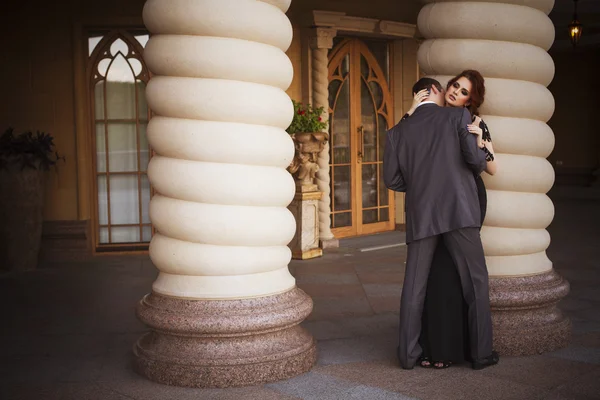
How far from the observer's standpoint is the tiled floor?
4066 millimetres

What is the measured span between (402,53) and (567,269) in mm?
3683

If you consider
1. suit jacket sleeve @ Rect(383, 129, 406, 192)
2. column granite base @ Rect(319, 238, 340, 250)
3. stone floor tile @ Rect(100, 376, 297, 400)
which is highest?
suit jacket sleeve @ Rect(383, 129, 406, 192)

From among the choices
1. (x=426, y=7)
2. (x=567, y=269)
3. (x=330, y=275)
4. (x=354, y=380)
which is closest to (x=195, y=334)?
(x=354, y=380)

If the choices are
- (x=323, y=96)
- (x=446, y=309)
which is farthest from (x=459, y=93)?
(x=323, y=96)

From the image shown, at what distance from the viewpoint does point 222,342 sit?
13.6 feet

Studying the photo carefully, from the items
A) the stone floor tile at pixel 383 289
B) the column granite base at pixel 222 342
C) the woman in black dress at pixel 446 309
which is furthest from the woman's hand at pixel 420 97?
the stone floor tile at pixel 383 289

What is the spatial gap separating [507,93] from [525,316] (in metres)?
1.25

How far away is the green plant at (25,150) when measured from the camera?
26.0 ft

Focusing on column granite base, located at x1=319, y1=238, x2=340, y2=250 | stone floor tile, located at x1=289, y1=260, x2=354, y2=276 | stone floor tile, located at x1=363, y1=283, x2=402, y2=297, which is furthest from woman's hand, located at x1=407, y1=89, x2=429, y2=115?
column granite base, located at x1=319, y1=238, x2=340, y2=250

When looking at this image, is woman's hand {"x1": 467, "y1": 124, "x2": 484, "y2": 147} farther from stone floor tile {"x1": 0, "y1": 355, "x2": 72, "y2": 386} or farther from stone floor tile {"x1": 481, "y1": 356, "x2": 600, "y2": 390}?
stone floor tile {"x1": 0, "y1": 355, "x2": 72, "y2": 386}

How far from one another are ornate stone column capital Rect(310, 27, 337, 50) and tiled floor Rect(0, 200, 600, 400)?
230 cm

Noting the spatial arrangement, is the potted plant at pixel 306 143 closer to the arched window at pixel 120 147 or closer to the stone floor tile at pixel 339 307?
the arched window at pixel 120 147

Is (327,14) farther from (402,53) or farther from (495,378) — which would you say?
(495,378)

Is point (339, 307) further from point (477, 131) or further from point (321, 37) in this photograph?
point (321, 37)
